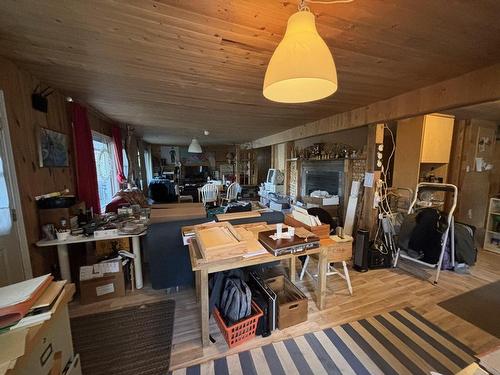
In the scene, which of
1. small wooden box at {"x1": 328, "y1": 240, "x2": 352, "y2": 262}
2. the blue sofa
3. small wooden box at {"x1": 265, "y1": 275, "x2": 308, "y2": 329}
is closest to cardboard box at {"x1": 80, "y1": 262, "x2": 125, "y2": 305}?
the blue sofa

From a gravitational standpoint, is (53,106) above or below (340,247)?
above

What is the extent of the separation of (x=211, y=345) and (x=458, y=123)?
16.6ft

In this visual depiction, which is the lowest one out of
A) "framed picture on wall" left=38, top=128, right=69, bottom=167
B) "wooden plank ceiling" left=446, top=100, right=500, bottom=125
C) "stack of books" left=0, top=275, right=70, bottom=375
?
"stack of books" left=0, top=275, right=70, bottom=375

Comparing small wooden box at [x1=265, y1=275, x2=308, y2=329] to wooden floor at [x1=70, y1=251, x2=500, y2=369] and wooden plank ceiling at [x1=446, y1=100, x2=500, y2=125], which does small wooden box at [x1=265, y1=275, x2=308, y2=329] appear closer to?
wooden floor at [x1=70, y1=251, x2=500, y2=369]

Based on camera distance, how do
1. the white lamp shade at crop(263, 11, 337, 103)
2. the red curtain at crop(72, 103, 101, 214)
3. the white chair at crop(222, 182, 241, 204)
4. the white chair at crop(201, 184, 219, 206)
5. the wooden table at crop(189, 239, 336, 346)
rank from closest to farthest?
the white lamp shade at crop(263, 11, 337, 103)
the wooden table at crop(189, 239, 336, 346)
the red curtain at crop(72, 103, 101, 214)
the white chair at crop(201, 184, 219, 206)
the white chair at crop(222, 182, 241, 204)

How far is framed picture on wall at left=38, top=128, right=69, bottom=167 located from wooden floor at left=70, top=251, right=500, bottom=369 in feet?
5.04

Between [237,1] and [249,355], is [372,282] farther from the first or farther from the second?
[237,1]

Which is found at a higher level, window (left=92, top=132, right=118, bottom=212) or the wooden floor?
window (left=92, top=132, right=118, bottom=212)

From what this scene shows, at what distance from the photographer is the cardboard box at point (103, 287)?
2129 millimetres

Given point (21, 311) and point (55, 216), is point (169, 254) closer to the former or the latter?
point (55, 216)

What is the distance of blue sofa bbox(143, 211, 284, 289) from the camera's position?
A: 210cm

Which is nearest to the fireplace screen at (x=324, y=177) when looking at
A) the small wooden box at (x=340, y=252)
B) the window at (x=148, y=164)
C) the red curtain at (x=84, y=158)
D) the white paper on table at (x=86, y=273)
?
the small wooden box at (x=340, y=252)

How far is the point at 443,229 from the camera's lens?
252 cm

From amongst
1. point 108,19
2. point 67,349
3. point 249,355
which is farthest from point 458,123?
point 67,349
